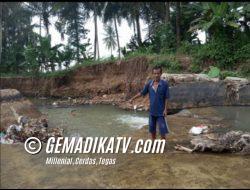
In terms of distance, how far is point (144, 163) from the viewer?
17.9 feet

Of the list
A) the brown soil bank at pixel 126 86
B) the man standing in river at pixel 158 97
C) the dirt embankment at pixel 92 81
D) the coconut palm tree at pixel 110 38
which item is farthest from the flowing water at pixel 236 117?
the coconut palm tree at pixel 110 38

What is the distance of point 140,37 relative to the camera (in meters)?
26.9

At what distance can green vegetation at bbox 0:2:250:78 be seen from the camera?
56.9ft

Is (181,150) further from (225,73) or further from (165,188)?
(225,73)

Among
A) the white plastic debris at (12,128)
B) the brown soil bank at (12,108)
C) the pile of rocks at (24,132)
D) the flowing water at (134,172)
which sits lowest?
the flowing water at (134,172)

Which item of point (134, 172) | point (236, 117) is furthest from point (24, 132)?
point (236, 117)

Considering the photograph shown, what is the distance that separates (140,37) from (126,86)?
24.7 ft

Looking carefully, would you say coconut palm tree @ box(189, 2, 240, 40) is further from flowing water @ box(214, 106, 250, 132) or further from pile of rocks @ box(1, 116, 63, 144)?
pile of rocks @ box(1, 116, 63, 144)

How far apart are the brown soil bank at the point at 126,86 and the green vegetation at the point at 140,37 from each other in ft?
1.93

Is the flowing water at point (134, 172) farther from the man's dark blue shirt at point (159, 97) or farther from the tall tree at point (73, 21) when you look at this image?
the tall tree at point (73, 21)

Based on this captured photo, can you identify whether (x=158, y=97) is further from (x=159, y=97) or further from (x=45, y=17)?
(x=45, y=17)

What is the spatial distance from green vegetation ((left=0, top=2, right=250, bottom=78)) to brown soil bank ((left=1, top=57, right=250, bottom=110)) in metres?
0.59

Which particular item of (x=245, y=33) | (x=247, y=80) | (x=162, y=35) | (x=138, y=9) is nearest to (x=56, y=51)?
(x=138, y=9)

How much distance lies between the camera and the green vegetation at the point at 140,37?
17.3 meters
